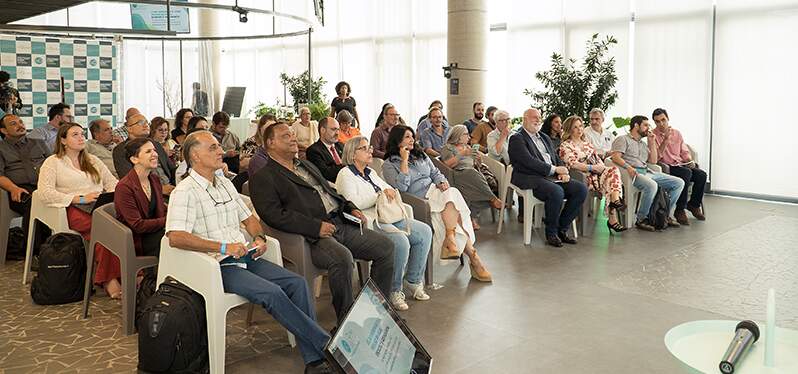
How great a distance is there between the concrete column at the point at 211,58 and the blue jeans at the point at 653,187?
14069 mm

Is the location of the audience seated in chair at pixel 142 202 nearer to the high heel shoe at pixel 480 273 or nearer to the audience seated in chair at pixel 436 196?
the audience seated in chair at pixel 436 196

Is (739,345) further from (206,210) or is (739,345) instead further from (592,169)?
(592,169)

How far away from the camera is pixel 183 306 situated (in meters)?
3.57

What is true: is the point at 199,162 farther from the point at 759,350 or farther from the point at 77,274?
the point at 759,350

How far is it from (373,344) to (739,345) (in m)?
1.58

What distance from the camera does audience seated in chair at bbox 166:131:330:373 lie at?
143 inches

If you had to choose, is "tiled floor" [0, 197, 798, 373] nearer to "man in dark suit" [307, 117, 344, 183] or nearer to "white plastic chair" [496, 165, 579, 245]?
"white plastic chair" [496, 165, 579, 245]

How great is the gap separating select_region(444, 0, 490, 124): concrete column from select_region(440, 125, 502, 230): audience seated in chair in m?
4.47

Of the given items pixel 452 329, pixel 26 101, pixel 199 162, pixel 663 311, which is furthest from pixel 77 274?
pixel 26 101

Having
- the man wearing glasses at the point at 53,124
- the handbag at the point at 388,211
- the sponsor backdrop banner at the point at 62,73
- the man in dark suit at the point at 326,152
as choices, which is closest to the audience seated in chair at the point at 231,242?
the handbag at the point at 388,211

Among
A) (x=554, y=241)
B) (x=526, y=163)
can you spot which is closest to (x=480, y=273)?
(x=554, y=241)

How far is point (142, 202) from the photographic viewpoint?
4527mm

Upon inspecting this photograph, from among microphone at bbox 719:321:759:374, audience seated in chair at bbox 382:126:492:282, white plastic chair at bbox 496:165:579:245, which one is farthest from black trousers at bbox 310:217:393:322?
white plastic chair at bbox 496:165:579:245

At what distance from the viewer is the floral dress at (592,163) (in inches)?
293
